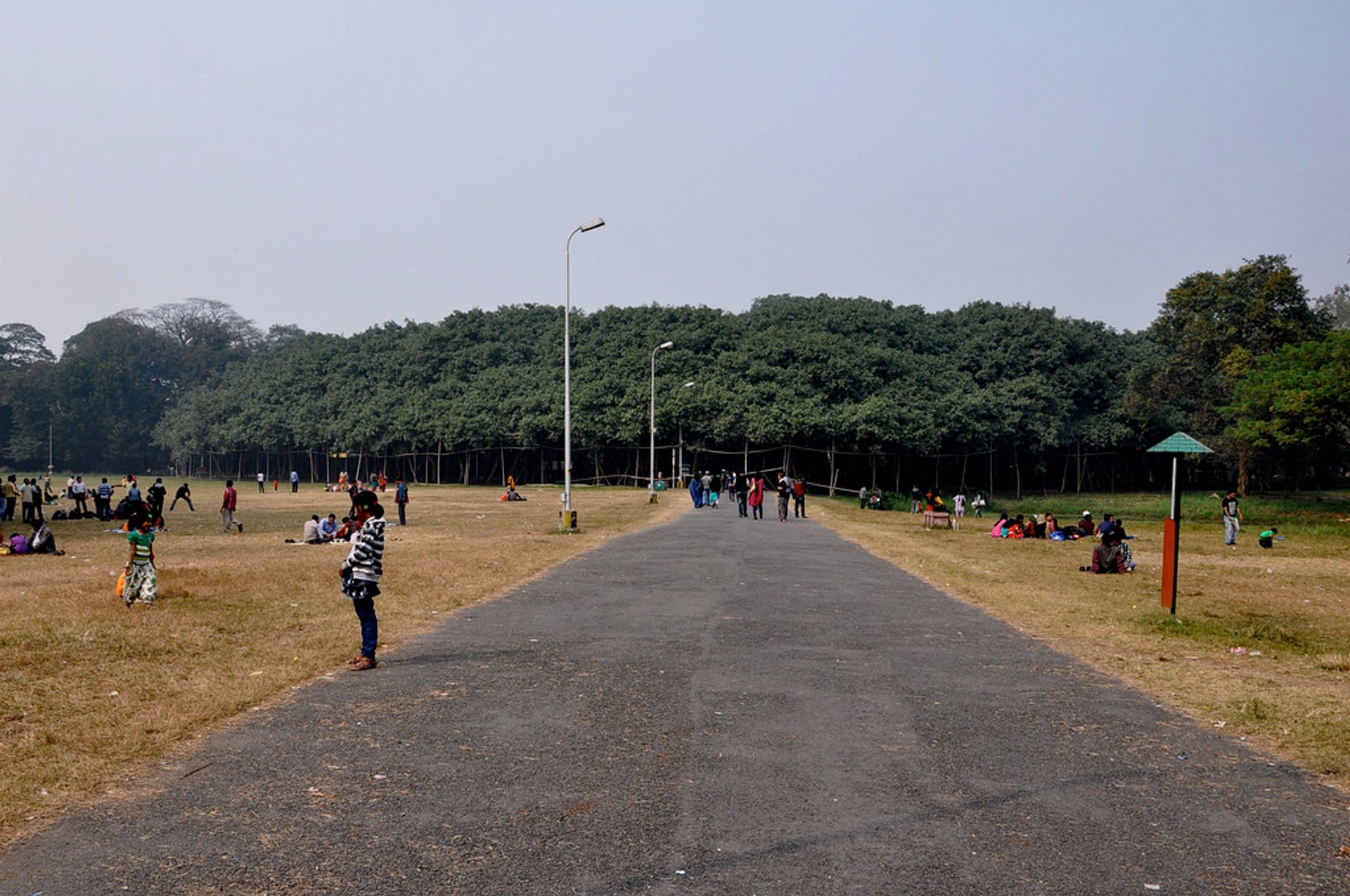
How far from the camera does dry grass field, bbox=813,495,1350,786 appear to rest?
8.23m

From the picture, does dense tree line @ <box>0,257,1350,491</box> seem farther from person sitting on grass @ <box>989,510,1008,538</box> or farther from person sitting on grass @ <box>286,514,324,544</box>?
person sitting on grass @ <box>286,514,324,544</box>

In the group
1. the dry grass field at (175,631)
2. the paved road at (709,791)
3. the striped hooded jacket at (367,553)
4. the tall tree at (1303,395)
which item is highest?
the tall tree at (1303,395)

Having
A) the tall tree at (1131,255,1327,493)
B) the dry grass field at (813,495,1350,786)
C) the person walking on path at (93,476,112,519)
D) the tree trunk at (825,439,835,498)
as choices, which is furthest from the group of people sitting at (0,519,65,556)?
the tall tree at (1131,255,1327,493)

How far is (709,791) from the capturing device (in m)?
5.91

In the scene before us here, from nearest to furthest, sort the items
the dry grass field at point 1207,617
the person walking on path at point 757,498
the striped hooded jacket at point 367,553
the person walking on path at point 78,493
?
the dry grass field at point 1207,617 → the striped hooded jacket at point 367,553 → the person walking on path at point 78,493 → the person walking on path at point 757,498

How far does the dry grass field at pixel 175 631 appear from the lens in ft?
22.3

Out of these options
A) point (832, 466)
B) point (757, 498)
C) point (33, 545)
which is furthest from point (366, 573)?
point (832, 466)

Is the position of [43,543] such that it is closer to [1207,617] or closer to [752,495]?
[1207,617]

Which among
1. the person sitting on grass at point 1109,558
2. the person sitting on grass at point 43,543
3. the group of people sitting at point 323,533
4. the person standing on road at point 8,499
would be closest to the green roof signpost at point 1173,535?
the person sitting on grass at point 1109,558

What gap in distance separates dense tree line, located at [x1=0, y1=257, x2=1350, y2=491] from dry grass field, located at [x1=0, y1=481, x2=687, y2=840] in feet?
114

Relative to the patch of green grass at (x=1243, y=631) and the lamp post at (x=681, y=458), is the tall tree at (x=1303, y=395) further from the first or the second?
the lamp post at (x=681, y=458)

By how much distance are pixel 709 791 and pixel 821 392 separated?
197ft

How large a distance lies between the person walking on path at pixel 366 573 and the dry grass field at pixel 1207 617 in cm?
702

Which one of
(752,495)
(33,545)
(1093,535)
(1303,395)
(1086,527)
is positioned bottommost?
(1093,535)
